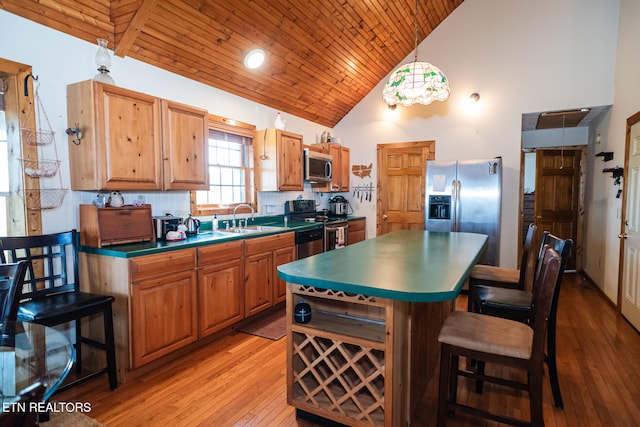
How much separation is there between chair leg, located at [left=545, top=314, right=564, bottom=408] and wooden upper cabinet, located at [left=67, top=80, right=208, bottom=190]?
9.39 ft

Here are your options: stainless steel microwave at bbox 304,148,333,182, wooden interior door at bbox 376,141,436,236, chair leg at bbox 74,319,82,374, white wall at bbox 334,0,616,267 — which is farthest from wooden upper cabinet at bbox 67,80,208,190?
white wall at bbox 334,0,616,267

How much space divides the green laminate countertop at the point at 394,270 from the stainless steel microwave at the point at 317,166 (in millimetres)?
2153

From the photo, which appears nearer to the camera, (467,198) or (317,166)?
(467,198)

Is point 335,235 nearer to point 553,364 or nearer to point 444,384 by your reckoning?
point 553,364

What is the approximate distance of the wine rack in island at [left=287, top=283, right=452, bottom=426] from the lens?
63.0 inches

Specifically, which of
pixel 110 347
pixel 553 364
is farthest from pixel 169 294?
pixel 553 364

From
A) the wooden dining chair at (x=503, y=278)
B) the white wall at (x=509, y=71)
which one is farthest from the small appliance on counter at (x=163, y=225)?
the white wall at (x=509, y=71)

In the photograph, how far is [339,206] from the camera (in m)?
5.62

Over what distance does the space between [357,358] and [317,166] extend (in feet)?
11.4

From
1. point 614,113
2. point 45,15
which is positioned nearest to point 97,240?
point 45,15

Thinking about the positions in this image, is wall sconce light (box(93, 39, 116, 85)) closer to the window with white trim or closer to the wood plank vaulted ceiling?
the wood plank vaulted ceiling

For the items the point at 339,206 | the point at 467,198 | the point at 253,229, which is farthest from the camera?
the point at 339,206

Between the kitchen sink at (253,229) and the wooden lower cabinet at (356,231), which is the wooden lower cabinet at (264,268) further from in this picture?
the wooden lower cabinet at (356,231)

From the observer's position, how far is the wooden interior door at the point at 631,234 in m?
3.13
